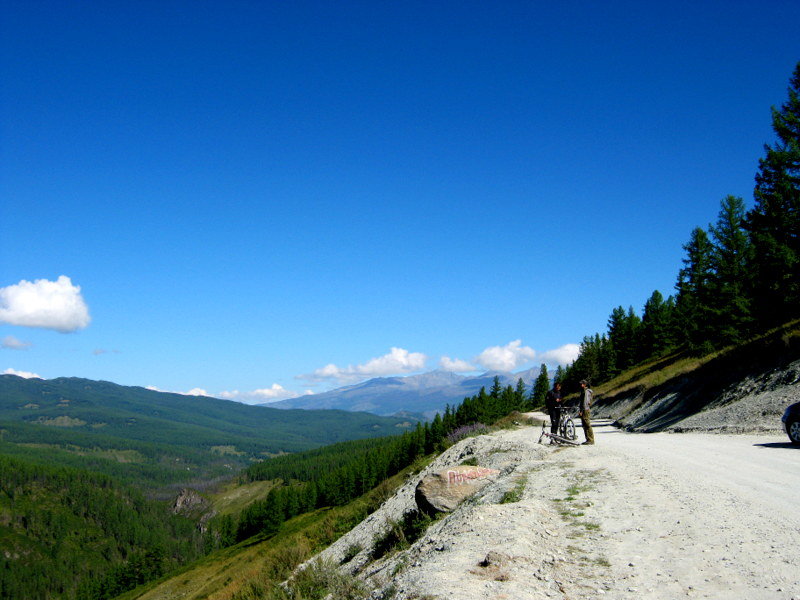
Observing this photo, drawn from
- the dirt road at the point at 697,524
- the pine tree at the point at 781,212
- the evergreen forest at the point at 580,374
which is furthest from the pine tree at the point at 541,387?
the dirt road at the point at 697,524

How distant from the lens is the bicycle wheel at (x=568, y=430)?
66.8ft

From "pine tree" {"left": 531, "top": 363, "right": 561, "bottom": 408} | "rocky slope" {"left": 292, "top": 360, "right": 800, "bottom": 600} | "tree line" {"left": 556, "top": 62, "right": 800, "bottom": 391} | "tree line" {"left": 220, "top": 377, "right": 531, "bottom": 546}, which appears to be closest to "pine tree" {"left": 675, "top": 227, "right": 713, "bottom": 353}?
"tree line" {"left": 556, "top": 62, "right": 800, "bottom": 391}

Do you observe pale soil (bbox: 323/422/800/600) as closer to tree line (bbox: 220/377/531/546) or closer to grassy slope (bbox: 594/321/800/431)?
grassy slope (bbox: 594/321/800/431)

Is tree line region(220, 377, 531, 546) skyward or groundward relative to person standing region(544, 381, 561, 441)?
groundward

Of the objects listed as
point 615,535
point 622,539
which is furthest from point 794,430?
point 622,539

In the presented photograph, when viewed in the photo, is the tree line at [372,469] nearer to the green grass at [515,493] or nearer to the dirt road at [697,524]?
the green grass at [515,493]

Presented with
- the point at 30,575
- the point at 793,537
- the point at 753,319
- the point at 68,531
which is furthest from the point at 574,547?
the point at 68,531

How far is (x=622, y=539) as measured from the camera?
8.00m

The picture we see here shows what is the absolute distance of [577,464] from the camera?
15062 millimetres

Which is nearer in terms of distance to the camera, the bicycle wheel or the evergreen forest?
the bicycle wheel

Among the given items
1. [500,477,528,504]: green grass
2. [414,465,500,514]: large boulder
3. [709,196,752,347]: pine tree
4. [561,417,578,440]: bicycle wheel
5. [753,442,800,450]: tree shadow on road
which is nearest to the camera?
[500,477,528,504]: green grass

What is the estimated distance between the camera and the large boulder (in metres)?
12.8

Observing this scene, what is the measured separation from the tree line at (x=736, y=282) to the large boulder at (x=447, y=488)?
23.8 m

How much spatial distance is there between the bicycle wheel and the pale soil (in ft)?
19.8
